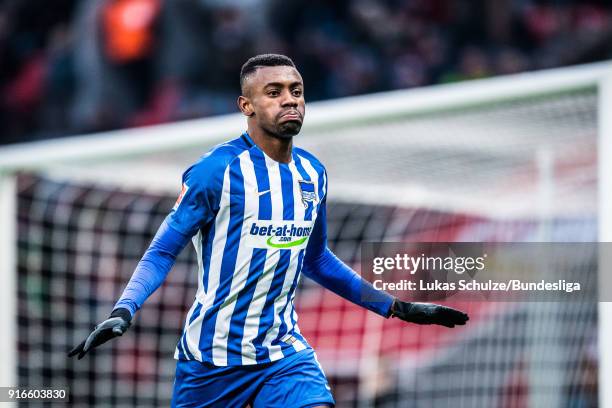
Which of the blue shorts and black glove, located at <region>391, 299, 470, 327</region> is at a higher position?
black glove, located at <region>391, 299, 470, 327</region>

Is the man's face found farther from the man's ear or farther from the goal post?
the goal post

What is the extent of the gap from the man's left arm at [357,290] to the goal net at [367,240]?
185 cm

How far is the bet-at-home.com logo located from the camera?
3537 mm

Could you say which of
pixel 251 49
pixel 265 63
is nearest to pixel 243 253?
pixel 265 63

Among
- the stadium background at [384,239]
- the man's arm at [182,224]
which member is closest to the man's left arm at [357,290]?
the man's arm at [182,224]

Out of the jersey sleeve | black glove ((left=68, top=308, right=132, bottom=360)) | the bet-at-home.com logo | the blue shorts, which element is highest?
the jersey sleeve

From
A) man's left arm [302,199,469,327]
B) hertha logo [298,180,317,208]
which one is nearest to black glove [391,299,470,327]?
man's left arm [302,199,469,327]

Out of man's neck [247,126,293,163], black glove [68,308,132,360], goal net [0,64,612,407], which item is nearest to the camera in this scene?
black glove [68,308,132,360]

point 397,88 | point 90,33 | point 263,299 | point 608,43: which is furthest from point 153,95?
point 263,299

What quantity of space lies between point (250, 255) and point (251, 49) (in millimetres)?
7579

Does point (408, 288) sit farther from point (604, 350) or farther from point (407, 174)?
point (407, 174)

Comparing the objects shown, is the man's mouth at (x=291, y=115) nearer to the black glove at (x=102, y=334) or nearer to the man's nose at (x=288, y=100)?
the man's nose at (x=288, y=100)

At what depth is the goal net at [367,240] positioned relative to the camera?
19.6ft

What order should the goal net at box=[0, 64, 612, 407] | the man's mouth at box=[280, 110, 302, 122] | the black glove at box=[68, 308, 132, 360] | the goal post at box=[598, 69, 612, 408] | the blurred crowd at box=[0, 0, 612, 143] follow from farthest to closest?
the blurred crowd at box=[0, 0, 612, 143] → the goal net at box=[0, 64, 612, 407] → the goal post at box=[598, 69, 612, 408] → the man's mouth at box=[280, 110, 302, 122] → the black glove at box=[68, 308, 132, 360]
